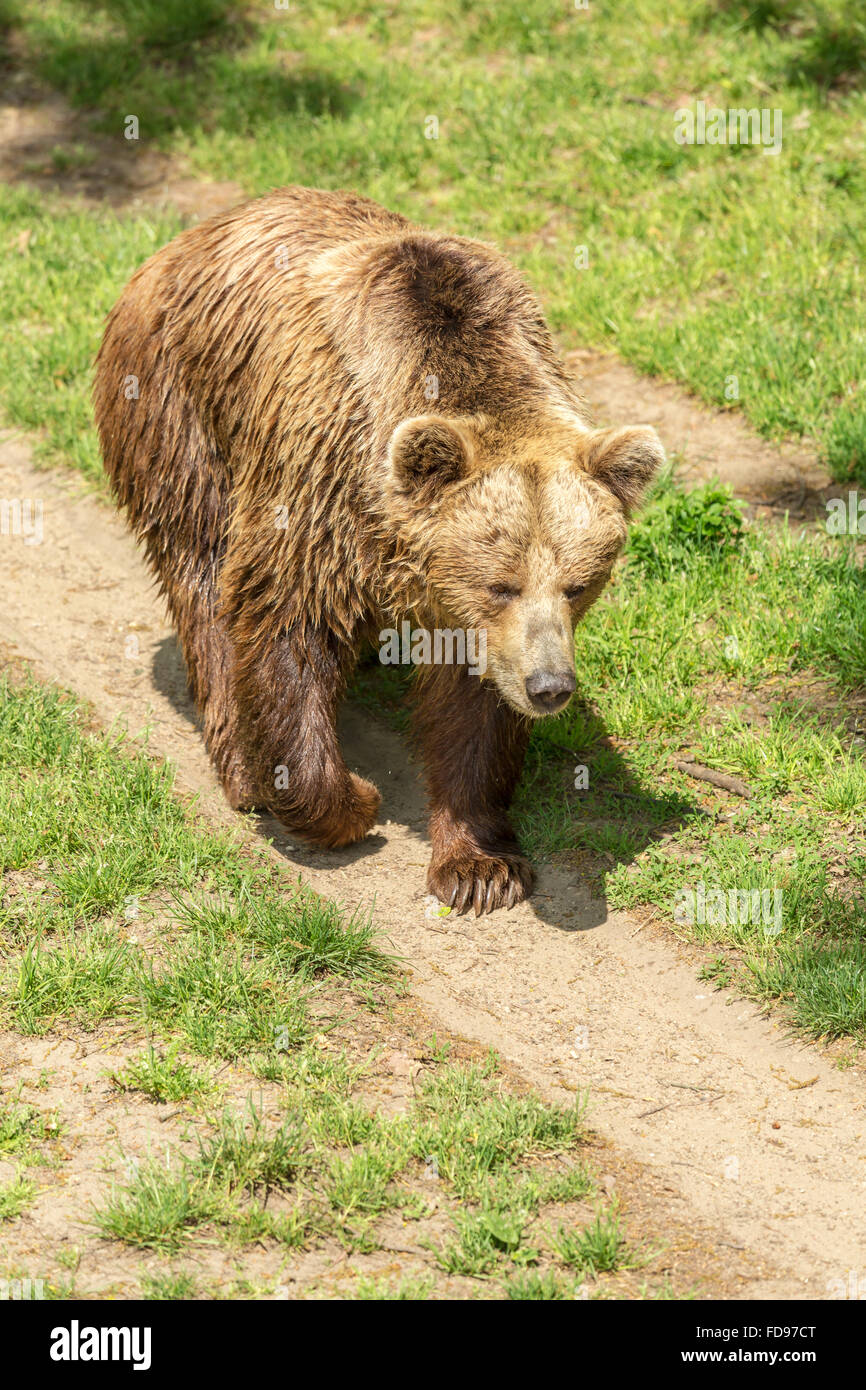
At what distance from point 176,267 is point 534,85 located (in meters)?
5.01

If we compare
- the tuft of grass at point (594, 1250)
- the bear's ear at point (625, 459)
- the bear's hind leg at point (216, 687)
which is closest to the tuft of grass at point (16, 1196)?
the tuft of grass at point (594, 1250)

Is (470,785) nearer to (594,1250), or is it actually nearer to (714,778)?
(714,778)

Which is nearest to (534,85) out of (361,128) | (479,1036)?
(361,128)

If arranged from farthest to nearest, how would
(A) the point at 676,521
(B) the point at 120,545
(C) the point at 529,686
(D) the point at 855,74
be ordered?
1. (D) the point at 855,74
2. (B) the point at 120,545
3. (A) the point at 676,521
4. (C) the point at 529,686

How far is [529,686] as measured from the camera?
4.71 m

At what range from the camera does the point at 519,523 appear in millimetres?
4750

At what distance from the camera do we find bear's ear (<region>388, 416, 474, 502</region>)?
185 inches

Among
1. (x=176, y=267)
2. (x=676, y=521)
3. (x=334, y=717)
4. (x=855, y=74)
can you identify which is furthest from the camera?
(x=855, y=74)

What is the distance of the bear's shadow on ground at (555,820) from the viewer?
5.63 m

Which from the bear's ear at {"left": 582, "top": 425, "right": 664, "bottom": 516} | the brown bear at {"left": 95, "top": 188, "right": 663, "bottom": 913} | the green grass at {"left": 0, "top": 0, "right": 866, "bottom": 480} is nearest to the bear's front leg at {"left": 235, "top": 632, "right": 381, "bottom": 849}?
the brown bear at {"left": 95, "top": 188, "right": 663, "bottom": 913}

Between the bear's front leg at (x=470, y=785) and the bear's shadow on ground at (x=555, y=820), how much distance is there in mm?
113

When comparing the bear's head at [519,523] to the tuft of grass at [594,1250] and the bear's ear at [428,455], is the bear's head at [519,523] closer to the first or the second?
the bear's ear at [428,455]

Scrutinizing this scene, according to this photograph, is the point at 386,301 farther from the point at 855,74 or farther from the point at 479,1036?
the point at 855,74
